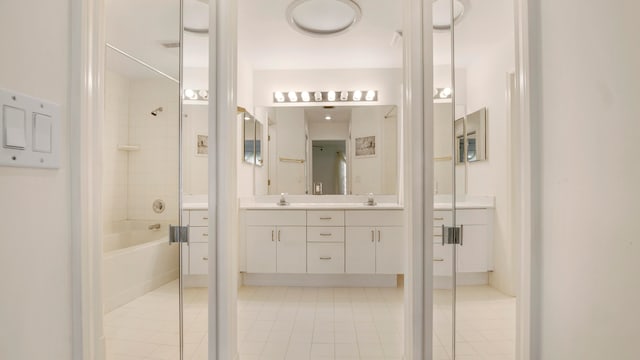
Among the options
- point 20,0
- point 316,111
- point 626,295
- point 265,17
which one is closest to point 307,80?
point 316,111

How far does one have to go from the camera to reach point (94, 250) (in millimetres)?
667

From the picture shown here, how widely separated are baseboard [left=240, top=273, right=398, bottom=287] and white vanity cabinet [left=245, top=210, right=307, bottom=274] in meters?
0.18

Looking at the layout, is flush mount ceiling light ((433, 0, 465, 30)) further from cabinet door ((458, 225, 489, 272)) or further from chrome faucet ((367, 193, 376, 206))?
chrome faucet ((367, 193, 376, 206))

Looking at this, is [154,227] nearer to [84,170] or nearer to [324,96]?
[84,170]

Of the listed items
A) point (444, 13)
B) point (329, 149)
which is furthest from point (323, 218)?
point (444, 13)

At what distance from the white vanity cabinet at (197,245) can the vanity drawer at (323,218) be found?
5.59ft

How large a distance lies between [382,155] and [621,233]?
3017 millimetres

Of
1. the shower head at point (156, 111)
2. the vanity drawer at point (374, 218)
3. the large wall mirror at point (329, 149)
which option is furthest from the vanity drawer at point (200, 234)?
the large wall mirror at point (329, 149)

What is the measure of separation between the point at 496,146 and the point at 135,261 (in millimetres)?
1573

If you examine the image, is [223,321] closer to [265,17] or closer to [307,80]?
[265,17]

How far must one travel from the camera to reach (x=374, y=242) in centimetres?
304

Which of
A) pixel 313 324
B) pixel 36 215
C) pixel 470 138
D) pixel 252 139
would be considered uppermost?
pixel 252 139

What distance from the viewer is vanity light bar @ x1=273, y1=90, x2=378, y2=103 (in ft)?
11.7

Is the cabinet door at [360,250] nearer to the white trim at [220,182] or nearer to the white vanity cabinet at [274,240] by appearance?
the white vanity cabinet at [274,240]
